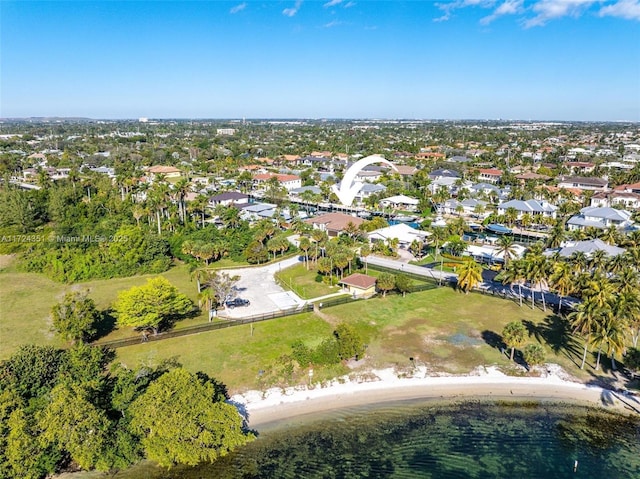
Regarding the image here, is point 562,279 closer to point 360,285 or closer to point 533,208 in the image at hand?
point 360,285

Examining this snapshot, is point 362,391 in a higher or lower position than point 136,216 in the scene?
lower

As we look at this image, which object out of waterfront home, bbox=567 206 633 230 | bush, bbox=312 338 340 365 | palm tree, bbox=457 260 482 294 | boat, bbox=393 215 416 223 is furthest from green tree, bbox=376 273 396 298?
waterfront home, bbox=567 206 633 230

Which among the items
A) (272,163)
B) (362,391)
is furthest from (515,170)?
(362,391)

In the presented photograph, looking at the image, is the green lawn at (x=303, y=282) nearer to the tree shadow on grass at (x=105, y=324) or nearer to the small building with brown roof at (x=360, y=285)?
the small building with brown roof at (x=360, y=285)

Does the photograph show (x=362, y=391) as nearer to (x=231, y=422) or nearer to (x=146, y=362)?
(x=231, y=422)

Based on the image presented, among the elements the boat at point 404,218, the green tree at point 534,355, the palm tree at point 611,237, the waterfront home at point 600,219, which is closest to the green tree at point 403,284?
the green tree at point 534,355

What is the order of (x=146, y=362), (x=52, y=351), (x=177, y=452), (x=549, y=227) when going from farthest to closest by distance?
1. (x=549, y=227)
2. (x=146, y=362)
3. (x=52, y=351)
4. (x=177, y=452)

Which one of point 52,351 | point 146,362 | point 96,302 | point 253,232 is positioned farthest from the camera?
point 253,232
